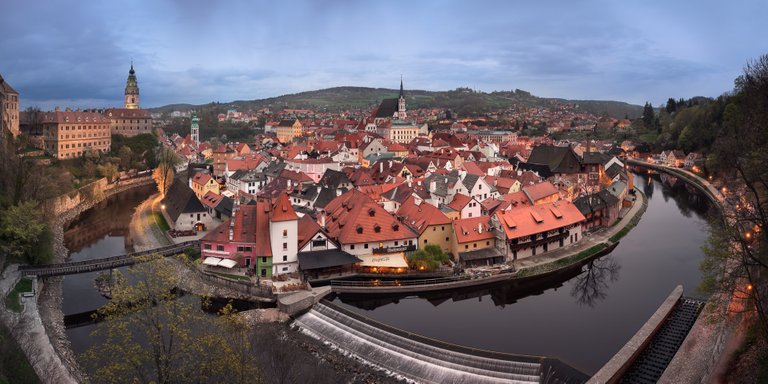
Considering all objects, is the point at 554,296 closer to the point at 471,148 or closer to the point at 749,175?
the point at 749,175

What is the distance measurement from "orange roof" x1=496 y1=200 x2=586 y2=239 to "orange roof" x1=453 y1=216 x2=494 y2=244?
1.06m

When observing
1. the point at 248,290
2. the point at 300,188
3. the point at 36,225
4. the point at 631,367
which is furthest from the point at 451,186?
the point at 36,225

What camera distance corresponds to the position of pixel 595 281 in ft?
99.7

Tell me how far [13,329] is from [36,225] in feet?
37.2

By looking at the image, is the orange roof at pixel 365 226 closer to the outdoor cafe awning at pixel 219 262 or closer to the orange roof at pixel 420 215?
the orange roof at pixel 420 215

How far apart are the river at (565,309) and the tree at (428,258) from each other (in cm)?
254

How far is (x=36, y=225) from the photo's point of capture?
27.9 metres

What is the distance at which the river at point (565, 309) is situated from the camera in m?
22.5

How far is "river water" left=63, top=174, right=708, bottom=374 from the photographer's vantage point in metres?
22.5

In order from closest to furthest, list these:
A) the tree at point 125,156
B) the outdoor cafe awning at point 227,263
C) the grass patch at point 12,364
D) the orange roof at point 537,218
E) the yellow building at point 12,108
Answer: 1. the grass patch at point 12,364
2. the outdoor cafe awning at point 227,263
3. the orange roof at point 537,218
4. the yellow building at point 12,108
5. the tree at point 125,156

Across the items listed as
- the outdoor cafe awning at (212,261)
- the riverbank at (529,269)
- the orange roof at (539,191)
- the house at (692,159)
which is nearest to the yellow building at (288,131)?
the house at (692,159)

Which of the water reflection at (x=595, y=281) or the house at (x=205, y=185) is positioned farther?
the house at (x=205, y=185)

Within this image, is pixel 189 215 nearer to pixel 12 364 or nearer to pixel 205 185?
pixel 205 185

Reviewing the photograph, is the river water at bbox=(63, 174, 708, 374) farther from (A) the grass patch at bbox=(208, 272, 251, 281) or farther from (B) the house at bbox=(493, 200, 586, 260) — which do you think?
(A) the grass patch at bbox=(208, 272, 251, 281)
